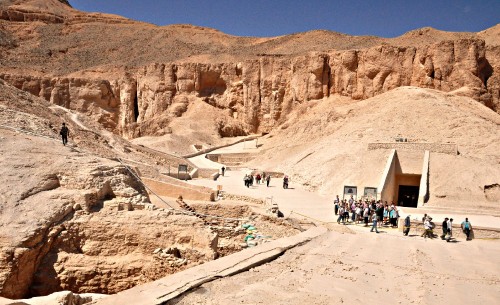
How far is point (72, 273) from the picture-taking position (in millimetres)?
8062

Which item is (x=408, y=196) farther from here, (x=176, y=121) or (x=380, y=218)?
(x=176, y=121)

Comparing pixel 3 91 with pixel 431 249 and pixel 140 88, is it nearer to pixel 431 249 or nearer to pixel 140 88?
pixel 431 249

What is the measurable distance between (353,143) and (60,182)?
1780cm

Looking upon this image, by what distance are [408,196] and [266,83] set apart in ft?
82.3

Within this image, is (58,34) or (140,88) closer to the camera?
(140,88)

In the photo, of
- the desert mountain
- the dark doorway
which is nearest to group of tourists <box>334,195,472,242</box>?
the desert mountain

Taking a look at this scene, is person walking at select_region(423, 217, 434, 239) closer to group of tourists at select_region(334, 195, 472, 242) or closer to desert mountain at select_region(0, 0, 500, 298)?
group of tourists at select_region(334, 195, 472, 242)

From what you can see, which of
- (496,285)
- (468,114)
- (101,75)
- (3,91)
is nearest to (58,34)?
(101,75)

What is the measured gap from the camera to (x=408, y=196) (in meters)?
19.1

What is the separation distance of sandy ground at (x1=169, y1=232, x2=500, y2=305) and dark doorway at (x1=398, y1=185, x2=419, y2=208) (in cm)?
889

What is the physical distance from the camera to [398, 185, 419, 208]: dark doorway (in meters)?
18.8

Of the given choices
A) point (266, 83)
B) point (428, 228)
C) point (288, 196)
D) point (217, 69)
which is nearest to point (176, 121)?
point (217, 69)

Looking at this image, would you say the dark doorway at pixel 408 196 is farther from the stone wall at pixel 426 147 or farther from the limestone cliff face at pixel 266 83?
the limestone cliff face at pixel 266 83

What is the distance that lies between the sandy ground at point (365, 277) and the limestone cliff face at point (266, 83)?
26.6 meters
